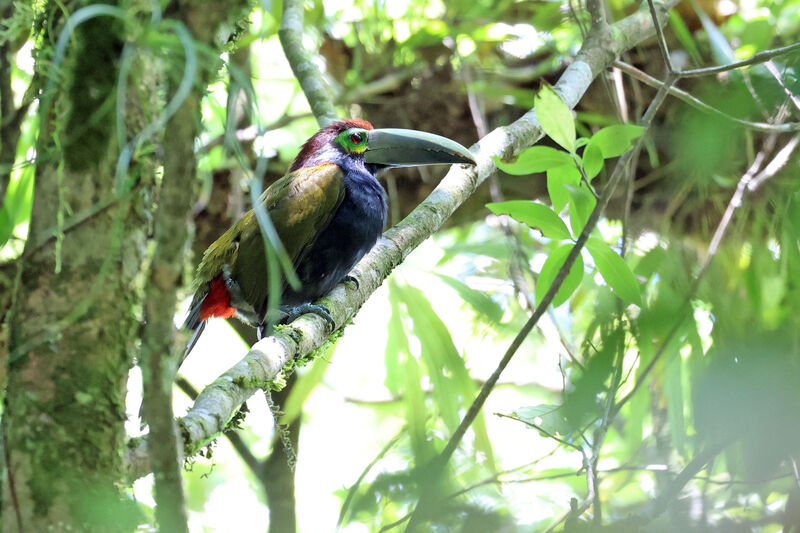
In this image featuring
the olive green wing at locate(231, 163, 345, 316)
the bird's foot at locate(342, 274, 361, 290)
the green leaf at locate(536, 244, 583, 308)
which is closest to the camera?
the green leaf at locate(536, 244, 583, 308)

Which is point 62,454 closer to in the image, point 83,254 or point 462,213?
point 83,254

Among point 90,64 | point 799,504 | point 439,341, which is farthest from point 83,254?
point 439,341

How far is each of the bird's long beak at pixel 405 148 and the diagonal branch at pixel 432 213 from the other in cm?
23

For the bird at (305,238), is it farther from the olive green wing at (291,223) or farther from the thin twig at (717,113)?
the thin twig at (717,113)

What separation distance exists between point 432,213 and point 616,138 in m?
0.79

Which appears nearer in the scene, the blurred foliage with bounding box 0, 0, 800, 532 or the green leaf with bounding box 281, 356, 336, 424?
the blurred foliage with bounding box 0, 0, 800, 532

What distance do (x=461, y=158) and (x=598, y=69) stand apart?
56 centimetres

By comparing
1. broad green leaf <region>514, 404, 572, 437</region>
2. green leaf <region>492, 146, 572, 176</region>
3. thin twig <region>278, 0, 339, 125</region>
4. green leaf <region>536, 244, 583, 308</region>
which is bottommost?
broad green leaf <region>514, 404, 572, 437</region>

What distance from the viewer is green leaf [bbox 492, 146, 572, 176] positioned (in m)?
1.80

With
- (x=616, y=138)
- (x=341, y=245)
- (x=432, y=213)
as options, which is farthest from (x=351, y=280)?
(x=616, y=138)

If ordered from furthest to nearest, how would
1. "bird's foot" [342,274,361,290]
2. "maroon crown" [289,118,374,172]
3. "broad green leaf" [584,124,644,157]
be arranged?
"maroon crown" [289,118,374,172] < "bird's foot" [342,274,361,290] < "broad green leaf" [584,124,644,157]

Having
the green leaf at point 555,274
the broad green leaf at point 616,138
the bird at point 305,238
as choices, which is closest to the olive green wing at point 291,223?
the bird at point 305,238

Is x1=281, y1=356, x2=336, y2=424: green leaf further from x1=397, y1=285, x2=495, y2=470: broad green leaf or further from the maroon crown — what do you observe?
the maroon crown

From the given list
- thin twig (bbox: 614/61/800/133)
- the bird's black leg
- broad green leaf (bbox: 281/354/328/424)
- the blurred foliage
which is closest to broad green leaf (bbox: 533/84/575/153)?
the blurred foliage
